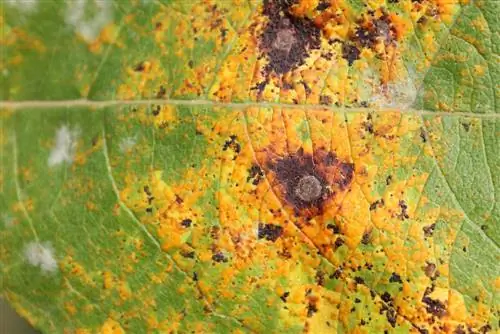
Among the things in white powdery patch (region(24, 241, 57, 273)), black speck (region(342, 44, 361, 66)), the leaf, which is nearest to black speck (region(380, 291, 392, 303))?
the leaf

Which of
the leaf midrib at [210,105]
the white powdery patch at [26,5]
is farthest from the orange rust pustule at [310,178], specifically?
the white powdery patch at [26,5]

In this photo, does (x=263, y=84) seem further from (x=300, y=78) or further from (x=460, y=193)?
(x=460, y=193)

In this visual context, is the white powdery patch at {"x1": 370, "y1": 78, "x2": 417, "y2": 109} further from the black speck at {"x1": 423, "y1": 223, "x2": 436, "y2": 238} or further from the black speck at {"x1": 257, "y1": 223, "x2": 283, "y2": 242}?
the black speck at {"x1": 257, "y1": 223, "x2": 283, "y2": 242}

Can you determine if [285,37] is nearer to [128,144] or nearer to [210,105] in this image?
[210,105]

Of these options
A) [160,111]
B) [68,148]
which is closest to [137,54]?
[160,111]

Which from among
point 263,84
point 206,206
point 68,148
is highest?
point 263,84

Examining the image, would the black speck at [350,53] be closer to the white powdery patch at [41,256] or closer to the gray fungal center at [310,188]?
the gray fungal center at [310,188]

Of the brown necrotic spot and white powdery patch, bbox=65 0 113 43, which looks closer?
the brown necrotic spot
